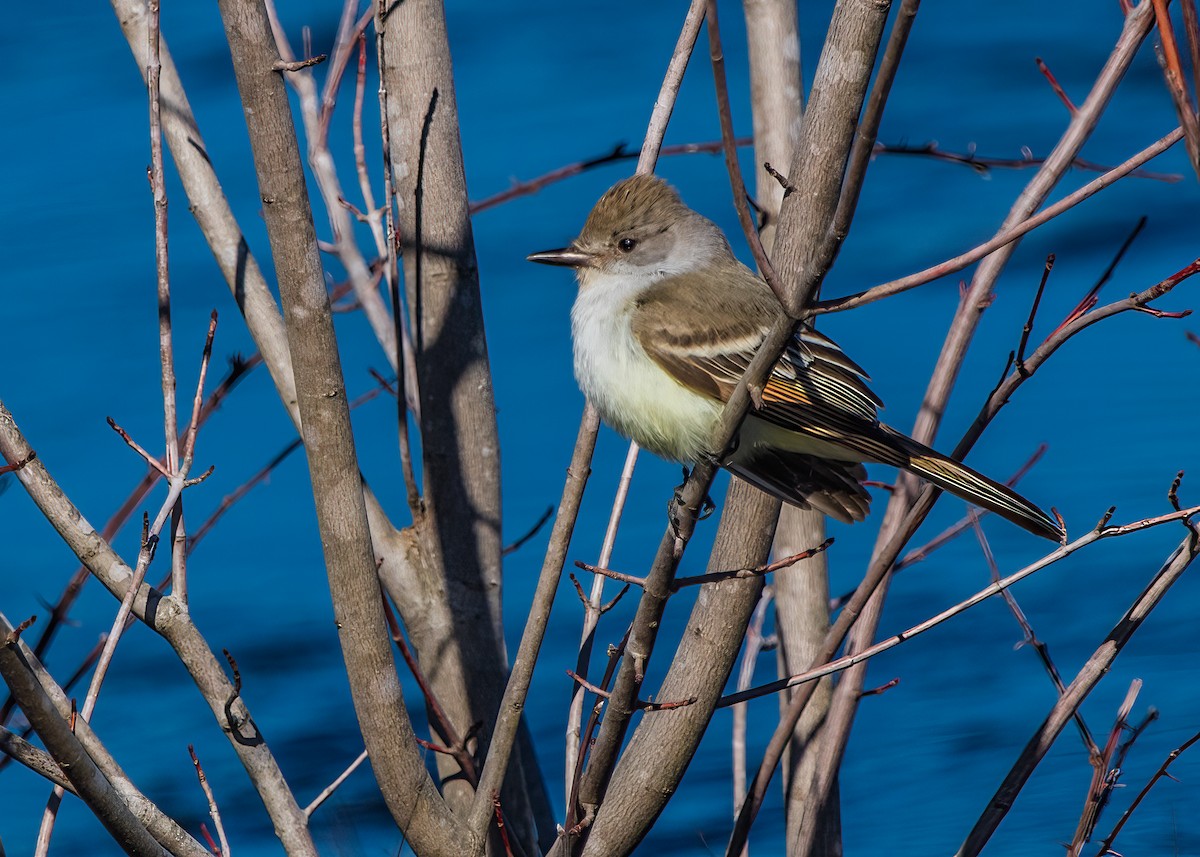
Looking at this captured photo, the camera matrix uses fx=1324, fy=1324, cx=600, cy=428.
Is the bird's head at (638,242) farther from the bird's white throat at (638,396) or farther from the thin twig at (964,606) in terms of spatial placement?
the thin twig at (964,606)

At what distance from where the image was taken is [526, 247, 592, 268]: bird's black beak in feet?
12.0

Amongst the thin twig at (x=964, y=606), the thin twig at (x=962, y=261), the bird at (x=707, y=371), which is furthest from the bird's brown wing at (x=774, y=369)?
the thin twig at (x=962, y=261)

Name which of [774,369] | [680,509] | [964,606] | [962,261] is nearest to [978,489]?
[964,606]

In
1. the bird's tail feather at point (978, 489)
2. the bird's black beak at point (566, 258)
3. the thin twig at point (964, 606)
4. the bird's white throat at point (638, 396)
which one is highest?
the bird's black beak at point (566, 258)

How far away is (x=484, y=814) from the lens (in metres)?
2.81

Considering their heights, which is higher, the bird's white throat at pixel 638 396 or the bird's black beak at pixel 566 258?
the bird's black beak at pixel 566 258

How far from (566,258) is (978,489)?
1.38 meters

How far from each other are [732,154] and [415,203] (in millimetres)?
1770

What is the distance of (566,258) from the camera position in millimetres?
3676

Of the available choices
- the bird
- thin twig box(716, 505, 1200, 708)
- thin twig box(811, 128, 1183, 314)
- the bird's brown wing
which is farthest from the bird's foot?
thin twig box(811, 128, 1183, 314)

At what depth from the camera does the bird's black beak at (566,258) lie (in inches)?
143

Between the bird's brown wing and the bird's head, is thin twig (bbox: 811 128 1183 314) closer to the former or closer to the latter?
the bird's brown wing

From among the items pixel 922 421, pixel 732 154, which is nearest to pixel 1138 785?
pixel 922 421

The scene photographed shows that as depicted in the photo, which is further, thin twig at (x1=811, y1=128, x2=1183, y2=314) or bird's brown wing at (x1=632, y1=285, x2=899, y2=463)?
bird's brown wing at (x1=632, y1=285, x2=899, y2=463)
